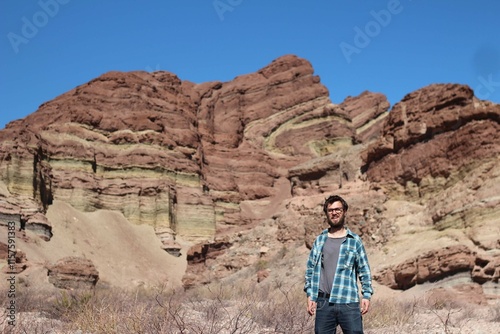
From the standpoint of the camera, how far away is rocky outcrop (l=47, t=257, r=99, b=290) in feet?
83.0

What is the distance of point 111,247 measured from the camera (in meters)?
40.9

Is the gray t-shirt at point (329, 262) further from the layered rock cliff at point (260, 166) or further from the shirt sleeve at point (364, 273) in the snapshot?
the layered rock cliff at point (260, 166)

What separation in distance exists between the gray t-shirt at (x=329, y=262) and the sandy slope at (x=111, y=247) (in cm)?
3029

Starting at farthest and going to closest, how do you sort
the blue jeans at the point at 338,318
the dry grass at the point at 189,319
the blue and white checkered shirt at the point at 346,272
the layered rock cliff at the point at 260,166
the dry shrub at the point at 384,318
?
1. the layered rock cliff at the point at 260,166
2. the dry shrub at the point at 384,318
3. the dry grass at the point at 189,319
4. the blue and white checkered shirt at the point at 346,272
5. the blue jeans at the point at 338,318

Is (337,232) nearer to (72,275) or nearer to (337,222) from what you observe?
(337,222)

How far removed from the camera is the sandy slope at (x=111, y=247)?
36.4 m

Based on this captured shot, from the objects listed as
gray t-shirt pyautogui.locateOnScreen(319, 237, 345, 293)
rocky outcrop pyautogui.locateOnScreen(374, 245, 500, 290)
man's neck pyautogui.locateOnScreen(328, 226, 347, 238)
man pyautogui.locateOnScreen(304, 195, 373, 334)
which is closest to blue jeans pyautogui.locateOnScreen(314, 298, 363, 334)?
man pyautogui.locateOnScreen(304, 195, 373, 334)

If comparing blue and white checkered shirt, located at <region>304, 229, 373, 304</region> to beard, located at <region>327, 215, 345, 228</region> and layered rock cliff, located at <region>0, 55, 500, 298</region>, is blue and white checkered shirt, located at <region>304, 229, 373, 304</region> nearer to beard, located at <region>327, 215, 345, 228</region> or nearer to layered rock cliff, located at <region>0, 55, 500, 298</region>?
beard, located at <region>327, 215, 345, 228</region>

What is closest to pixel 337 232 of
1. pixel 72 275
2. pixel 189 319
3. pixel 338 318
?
pixel 338 318

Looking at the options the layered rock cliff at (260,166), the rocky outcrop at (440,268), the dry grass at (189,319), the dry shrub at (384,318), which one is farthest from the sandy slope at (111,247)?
the dry shrub at (384,318)

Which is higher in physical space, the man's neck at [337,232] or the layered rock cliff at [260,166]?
the layered rock cliff at [260,166]

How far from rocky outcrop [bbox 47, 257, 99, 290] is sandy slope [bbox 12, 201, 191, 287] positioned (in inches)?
282

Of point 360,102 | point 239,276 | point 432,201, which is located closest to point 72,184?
point 239,276

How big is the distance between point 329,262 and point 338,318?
55 centimetres
